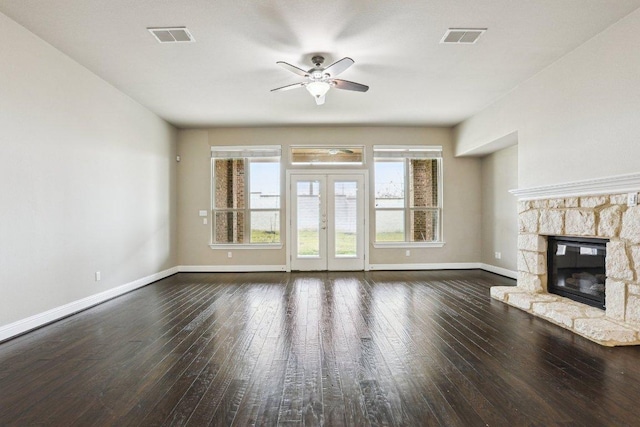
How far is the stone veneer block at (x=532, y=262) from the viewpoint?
433 cm

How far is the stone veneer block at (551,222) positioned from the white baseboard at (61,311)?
5755mm

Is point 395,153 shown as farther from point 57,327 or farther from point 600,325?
point 57,327

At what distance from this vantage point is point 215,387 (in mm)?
2193

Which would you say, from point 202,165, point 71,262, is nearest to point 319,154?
point 202,165

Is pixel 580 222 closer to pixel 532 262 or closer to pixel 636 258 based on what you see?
pixel 636 258

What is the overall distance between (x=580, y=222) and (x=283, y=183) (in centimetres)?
495

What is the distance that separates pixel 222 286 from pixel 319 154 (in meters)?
3.29

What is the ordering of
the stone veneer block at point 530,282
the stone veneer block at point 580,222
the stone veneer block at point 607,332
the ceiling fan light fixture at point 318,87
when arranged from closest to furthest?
1. the stone veneer block at point 607,332
2. the stone veneer block at point 580,222
3. the ceiling fan light fixture at point 318,87
4. the stone veneer block at point 530,282

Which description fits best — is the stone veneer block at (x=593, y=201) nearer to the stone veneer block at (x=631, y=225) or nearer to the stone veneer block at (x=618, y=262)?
the stone veneer block at (x=631, y=225)

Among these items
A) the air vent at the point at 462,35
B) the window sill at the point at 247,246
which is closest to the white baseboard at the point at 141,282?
the window sill at the point at 247,246

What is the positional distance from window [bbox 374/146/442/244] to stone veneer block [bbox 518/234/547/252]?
255 centimetres

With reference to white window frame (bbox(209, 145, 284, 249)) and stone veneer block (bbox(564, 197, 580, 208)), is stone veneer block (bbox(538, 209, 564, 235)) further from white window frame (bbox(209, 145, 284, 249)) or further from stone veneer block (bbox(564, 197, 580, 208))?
white window frame (bbox(209, 145, 284, 249))

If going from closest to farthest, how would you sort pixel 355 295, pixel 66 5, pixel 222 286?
1. pixel 66 5
2. pixel 355 295
3. pixel 222 286

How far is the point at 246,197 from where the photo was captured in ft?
23.1
